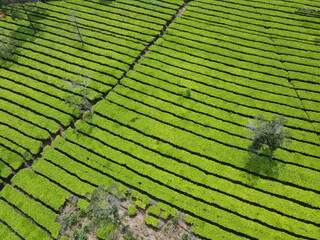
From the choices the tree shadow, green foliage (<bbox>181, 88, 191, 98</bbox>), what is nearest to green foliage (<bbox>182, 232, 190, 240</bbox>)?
the tree shadow

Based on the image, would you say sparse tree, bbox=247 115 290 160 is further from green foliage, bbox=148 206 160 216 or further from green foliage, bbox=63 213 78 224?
green foliage, bbox=63 213 78 224

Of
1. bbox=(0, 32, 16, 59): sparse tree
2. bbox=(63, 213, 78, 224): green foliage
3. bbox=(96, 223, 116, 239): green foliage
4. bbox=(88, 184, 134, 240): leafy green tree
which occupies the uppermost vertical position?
bbox=(0, 32, 16, 59): sparse tree

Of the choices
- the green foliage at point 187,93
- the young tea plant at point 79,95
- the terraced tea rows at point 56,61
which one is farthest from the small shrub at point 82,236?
the green foliage at point 187,93

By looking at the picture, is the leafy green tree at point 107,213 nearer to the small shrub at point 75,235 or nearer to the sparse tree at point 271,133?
the small shrub at point 75,235

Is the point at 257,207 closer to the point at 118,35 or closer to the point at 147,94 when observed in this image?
the point at 147,94

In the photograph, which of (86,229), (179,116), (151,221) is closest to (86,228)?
(86,229)

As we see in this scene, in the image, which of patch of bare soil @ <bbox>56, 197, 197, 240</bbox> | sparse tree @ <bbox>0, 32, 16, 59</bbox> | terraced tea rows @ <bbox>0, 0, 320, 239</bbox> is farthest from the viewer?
sparse tree @ <bbox>0, 32, 16, 59</bbox>

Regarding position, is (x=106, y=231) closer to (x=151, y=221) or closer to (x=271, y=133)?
(x=151, y=221)
